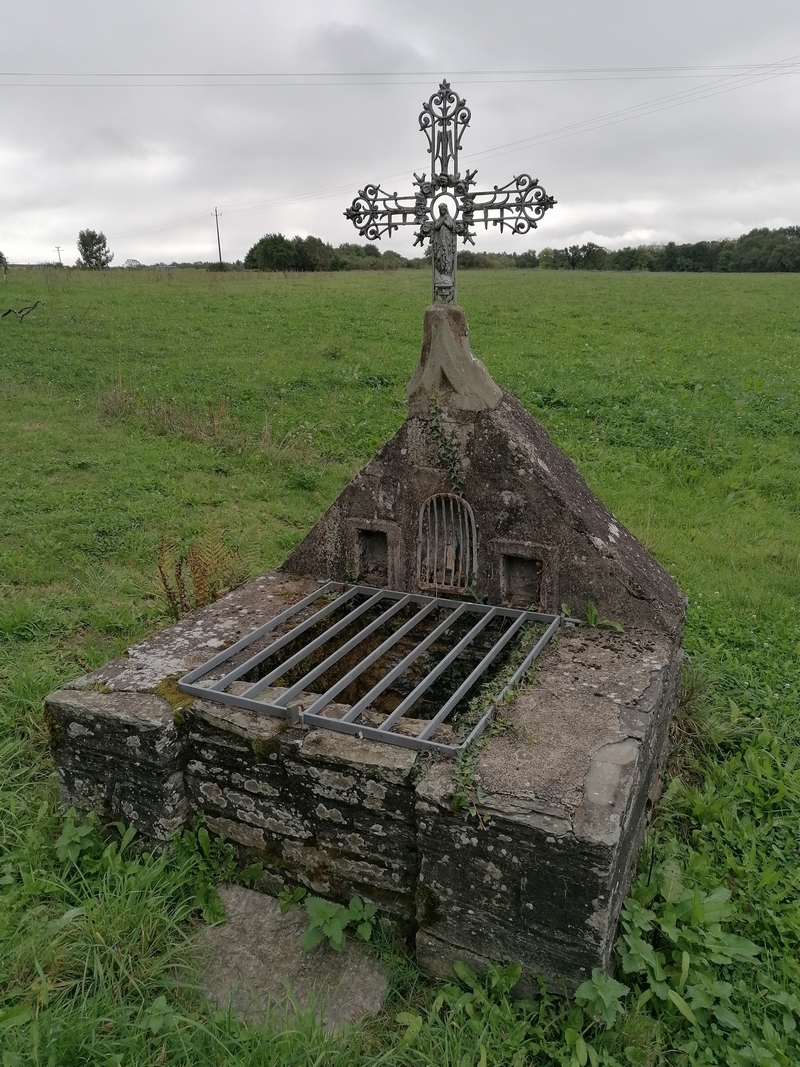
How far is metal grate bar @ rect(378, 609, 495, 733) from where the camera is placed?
2.96m

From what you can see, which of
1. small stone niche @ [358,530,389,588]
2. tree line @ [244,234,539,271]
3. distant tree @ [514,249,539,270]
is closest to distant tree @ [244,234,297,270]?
tree line @ [244,234,539,271]

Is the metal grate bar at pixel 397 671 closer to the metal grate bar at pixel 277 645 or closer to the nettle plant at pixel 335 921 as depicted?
the metal grate bar at pixel 277 645

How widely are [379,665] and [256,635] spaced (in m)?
0.73

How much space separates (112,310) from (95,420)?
9.31m

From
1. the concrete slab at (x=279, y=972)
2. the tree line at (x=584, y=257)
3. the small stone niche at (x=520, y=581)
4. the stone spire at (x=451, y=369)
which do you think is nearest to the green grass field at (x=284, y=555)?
the concrete slab at (x=279, y=972)

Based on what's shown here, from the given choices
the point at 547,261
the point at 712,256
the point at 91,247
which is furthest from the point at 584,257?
the point at 91,247

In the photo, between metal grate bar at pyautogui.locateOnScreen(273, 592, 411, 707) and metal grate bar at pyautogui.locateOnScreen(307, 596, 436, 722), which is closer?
metal grate bar at pyautogui.locateOnScreen(307, 596, 436, 722)

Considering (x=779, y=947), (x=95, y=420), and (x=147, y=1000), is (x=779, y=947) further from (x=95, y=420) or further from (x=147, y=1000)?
(x=95, y=420)

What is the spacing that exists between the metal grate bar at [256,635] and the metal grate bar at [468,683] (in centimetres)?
103

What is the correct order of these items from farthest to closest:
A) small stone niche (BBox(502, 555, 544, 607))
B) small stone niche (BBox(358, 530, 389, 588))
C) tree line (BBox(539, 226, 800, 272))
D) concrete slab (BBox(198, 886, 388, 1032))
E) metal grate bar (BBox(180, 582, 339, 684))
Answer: tree line (BBox(539, 226, 800, 272))
small stone niche (BBox(358, 530, 389, 588))
small stone niche (BBox(502, 555, 544, 607))
metal grate bar (BBox(180, 582, 339, 684))
concrete slab (BBox(198, 886, 388, 1032))

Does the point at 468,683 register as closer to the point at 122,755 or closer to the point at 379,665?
the point at 379,665

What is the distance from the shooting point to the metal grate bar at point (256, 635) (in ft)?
10.9

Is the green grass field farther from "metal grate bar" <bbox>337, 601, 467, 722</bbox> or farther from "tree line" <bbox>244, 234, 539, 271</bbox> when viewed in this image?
"tree line" <bbox>244, 234, 539, 271</bbox>

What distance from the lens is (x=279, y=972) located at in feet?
8.99
